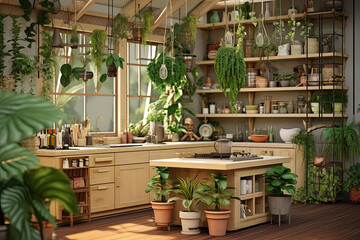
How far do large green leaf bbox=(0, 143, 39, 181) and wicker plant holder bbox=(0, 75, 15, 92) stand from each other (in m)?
4.62

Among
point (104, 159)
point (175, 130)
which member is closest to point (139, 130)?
point (175, 130)

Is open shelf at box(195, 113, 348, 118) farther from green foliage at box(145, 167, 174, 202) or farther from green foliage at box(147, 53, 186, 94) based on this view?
green foliage at box(145, 167, 174, 202)

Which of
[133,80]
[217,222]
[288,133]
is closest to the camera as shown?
[217,222]

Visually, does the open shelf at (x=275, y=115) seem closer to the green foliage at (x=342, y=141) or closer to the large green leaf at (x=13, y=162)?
the green foliage at (x=342, y=141)

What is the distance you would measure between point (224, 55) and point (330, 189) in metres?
3.17

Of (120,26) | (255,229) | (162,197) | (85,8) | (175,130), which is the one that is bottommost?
(255,229)

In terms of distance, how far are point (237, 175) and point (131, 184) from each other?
2.04 m

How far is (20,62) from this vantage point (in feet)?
24.9

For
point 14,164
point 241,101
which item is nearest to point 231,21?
point 241,101

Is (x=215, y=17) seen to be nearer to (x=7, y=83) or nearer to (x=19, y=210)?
(x=7, y=83)

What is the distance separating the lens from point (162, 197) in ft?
23.5

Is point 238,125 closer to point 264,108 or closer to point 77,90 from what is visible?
point 264,108

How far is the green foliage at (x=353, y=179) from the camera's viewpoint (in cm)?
897

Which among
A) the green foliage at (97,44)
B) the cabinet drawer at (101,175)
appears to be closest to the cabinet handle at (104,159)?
the cabinet drawer at (101,175)
